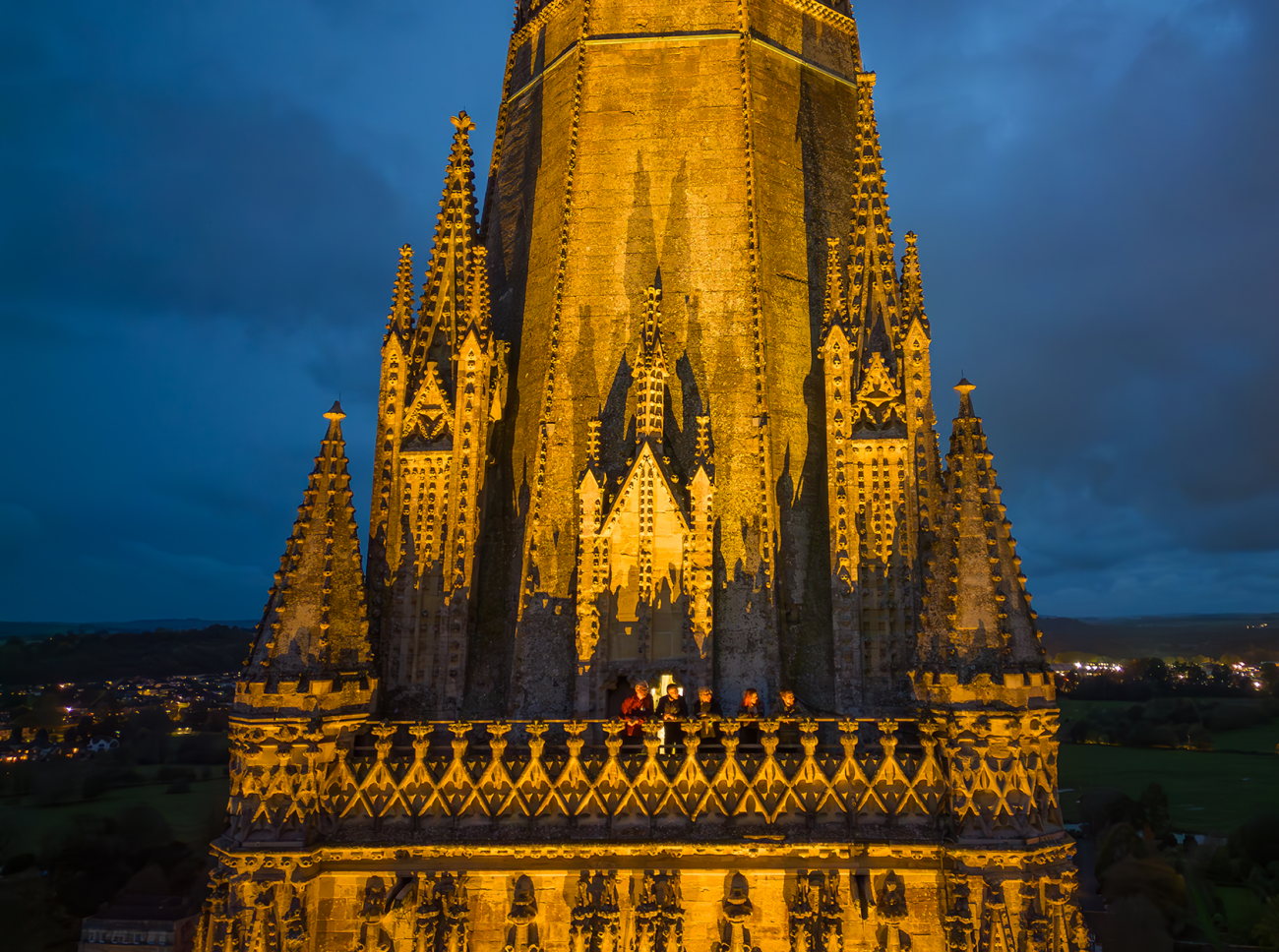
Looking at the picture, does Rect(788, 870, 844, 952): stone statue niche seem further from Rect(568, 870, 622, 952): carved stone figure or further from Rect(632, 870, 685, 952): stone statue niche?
Rect(568, 870, 622, 952): carved stone figure

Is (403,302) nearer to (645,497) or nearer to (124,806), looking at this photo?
(645,497)

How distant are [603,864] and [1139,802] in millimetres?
44762

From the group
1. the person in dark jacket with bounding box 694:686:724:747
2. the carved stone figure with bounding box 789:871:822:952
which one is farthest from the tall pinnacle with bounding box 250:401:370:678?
the carved stone figure with bounding box 789:871:822:952

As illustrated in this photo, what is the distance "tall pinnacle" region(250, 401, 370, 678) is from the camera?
42.8 feet

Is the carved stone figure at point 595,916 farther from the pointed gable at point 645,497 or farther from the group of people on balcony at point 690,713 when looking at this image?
the pointed gable at point 645,497

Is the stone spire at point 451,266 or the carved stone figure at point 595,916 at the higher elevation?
the stone spire at point 451,266

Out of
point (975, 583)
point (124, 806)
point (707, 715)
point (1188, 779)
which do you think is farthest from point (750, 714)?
point (1188, 779)

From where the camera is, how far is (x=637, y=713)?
47.5 feet

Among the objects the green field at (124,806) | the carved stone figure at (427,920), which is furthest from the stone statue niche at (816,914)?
the green field at (124,806)

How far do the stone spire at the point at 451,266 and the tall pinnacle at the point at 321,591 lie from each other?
4587 mm

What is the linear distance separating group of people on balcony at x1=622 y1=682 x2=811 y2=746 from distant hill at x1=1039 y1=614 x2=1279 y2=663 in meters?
57.1

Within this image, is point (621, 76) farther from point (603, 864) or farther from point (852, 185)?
point (603, 864)

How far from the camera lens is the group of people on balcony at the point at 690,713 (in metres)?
14.2

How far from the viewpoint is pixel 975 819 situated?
11.6 meters
